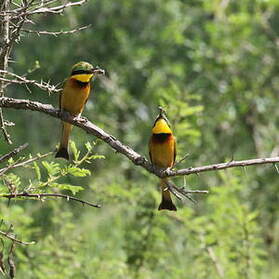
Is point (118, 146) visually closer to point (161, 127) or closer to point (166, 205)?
point (166, 205)

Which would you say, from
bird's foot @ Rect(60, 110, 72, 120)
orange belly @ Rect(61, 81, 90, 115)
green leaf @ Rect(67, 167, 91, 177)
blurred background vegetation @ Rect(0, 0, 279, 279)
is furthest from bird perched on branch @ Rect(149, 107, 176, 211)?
blurred background vegetation @ Rect(0, 0, 279, 279)

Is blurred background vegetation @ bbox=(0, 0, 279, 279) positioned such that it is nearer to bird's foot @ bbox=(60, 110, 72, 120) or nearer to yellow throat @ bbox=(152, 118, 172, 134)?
yellow throat @ bbox=(152, 118, 172, 134)

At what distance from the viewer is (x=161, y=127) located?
4203 millimetres

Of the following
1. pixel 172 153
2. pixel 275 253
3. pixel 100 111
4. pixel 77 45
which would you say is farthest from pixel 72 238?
pixel 77 45

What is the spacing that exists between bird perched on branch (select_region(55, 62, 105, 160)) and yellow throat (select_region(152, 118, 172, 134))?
1.75 ft

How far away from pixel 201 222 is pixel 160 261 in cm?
49

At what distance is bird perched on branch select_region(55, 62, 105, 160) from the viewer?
3.62 meters

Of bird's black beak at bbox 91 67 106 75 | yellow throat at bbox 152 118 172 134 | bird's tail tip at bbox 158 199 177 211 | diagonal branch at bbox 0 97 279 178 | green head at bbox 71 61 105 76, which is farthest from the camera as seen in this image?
yellow throat at bbox 152 118 172 134

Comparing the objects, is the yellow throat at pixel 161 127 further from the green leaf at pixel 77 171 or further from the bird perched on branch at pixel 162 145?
the green leaf at pixel 77 171

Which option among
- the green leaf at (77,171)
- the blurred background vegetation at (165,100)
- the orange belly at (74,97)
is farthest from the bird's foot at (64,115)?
the blurred background vegetation at (165,100)

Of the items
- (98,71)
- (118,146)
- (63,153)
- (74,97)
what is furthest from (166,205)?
(118,146)

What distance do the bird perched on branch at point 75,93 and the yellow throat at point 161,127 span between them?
0.53 m

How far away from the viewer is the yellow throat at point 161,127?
413 cm

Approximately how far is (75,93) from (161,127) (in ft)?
2.26
